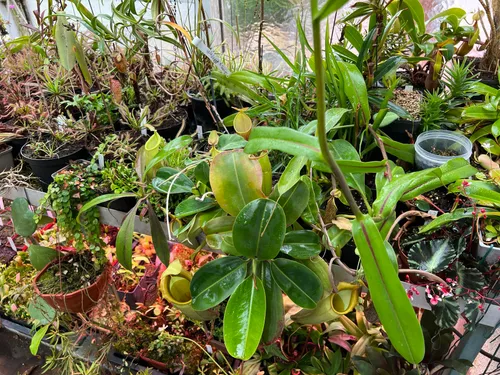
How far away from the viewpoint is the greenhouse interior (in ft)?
2.36

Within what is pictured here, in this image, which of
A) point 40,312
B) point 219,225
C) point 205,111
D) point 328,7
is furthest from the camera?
point 40,312

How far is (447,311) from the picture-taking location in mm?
734

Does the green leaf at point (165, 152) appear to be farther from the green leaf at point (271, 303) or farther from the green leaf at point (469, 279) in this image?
the green leaf at point (469, 279)

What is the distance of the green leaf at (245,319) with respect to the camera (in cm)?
65

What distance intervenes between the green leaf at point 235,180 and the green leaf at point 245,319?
0.52ft

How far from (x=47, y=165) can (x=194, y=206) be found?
1.97 feet

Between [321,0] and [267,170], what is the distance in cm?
103

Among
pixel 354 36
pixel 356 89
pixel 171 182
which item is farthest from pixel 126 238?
pixel 354 36

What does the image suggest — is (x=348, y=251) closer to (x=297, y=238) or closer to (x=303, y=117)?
(x=297, y=238)

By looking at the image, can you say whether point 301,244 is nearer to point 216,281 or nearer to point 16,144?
point 216,281

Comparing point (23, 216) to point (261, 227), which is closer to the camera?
point (261, 227)

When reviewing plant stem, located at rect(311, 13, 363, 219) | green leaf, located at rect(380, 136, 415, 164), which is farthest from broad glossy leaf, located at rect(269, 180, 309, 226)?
green leaf, located at rect(380, 136, 415, 164)

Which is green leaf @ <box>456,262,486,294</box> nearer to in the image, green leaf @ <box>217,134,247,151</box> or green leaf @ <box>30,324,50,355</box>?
green leaf @ <box>217,134,247,151</box>

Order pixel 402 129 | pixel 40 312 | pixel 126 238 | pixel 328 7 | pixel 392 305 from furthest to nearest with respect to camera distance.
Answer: pixel 40 312 → pixel 402 129 → pixel 126 238 → pixel 392 305 → pixel 328 7
